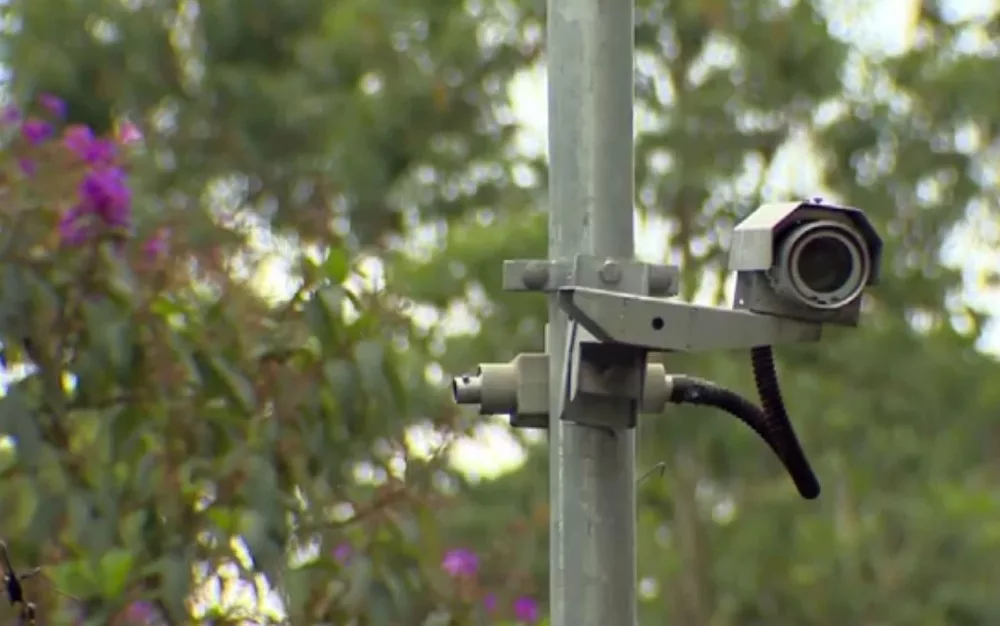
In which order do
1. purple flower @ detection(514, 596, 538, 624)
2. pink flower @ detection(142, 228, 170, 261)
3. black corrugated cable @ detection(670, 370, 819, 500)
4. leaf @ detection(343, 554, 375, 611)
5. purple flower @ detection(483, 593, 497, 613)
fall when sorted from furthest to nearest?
purple flower @ detection(514, 596, 538, 624)
purple flower @ detection(483, 593, 497, 613)
pink flower @ detection(142, 228, 170, 261)
leaf @ detection(343, 554, 375, 611)
black corrugated cable @ detection(670, 370, 819, 500)

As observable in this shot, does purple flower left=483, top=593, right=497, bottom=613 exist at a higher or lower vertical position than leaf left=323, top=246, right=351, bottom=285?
lower

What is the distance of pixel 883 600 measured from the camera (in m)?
14.8

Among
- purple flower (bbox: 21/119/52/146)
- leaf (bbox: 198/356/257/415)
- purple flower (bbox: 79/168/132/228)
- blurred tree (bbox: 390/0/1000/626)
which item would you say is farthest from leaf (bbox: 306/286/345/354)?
blurred tree (bbox: 390/0/1000/626)

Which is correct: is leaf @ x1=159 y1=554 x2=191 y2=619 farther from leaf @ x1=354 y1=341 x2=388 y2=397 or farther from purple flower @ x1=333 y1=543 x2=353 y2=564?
leaf @ x1=354 y1=341 x2=388 y2=397

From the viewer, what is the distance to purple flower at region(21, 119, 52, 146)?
18.7 feet

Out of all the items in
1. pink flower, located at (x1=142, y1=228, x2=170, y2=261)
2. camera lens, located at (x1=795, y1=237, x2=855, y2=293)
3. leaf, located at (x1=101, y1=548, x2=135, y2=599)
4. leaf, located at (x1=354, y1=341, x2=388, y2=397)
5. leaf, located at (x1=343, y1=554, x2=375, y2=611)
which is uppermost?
camera lens, located at (x1=795, y1=237, x2=855, y2=293)

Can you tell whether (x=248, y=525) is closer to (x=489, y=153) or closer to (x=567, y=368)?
(x=567, y=368)

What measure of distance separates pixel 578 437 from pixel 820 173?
467 inches

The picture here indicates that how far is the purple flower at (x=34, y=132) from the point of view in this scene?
5.70 metres

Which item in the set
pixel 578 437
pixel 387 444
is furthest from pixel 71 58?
pixel 578 437

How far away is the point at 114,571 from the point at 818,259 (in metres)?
2.27

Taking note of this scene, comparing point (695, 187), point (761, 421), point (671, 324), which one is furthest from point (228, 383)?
point (695, 187)

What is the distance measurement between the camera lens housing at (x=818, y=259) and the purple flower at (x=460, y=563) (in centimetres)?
255

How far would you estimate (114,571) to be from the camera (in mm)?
4934
